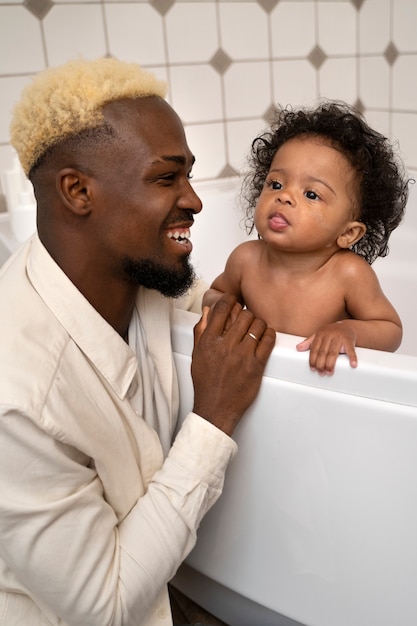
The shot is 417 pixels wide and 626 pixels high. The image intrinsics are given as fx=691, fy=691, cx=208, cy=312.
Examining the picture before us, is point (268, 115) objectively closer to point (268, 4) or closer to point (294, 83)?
point (294, 83)

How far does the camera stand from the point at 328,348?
0.79 m

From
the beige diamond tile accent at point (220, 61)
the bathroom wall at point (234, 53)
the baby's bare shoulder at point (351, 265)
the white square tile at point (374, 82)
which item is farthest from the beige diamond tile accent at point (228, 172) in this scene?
the baby's bare shoulder at point (351, 265)

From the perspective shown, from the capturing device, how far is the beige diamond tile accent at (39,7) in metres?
1.54

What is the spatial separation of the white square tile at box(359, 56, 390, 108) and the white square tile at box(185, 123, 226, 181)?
1.51 feet

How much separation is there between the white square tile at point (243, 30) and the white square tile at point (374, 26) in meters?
0.30

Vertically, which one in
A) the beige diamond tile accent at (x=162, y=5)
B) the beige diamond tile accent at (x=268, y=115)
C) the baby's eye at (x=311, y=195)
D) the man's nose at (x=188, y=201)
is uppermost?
the beige diamond tile accent at (x=162, y=5)

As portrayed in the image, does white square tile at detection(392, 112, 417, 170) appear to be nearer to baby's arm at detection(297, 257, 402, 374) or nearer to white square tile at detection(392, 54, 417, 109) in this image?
white square tile at detection(392, 54, 417, 109)

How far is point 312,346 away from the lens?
2.63 ft

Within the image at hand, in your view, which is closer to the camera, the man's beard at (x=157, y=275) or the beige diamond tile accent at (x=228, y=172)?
the man's beard at (x=157, y=275)

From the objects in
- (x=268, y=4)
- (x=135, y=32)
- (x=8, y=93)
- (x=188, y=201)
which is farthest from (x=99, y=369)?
(x=268, y=4)

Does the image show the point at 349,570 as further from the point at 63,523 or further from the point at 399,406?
the point at 63,523

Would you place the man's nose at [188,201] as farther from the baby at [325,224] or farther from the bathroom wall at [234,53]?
the bathroom wall at [234,53]

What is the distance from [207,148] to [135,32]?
350 mm

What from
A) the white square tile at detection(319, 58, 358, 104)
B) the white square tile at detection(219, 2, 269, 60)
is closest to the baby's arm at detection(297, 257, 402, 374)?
the white square tile at detection(219, 2, 269, 60)
